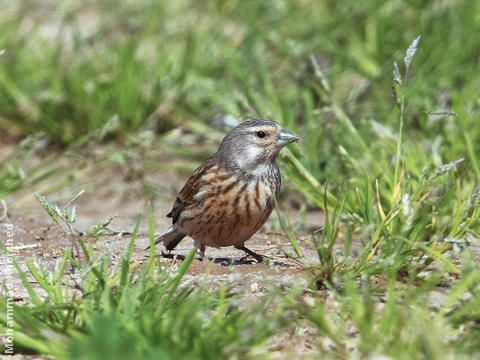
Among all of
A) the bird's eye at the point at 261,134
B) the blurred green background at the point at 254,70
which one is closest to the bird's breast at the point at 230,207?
the bird's eye at the point at 261,134

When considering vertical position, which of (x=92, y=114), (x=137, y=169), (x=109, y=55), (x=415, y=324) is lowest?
(x=415, y=324)

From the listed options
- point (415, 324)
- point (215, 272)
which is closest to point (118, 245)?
point (215, 272)

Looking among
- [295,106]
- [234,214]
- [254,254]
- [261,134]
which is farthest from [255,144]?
[295,106]

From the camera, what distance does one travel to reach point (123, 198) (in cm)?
639

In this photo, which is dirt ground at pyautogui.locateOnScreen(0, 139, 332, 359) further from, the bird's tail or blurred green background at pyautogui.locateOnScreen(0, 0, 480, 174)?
blurred green background at pyautogui.locateOnScreen(0, 0, 480, 174)

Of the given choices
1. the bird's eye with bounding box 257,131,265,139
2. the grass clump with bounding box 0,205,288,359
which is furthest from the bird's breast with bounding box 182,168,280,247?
the grass clump with bounding box 0,205,288,359

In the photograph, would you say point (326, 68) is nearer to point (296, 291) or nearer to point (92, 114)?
point (92, 114)

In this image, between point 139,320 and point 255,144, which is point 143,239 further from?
point 139,320

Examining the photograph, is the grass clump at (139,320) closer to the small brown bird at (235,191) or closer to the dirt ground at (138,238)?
the dirt ground at (138,238)

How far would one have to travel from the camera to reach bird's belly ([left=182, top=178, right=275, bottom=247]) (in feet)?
13.9

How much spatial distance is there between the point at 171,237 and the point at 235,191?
26.4 inches

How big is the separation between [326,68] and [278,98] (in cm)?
85

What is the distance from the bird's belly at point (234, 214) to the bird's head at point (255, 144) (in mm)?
214

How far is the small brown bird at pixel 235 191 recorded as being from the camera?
14.0 feet
